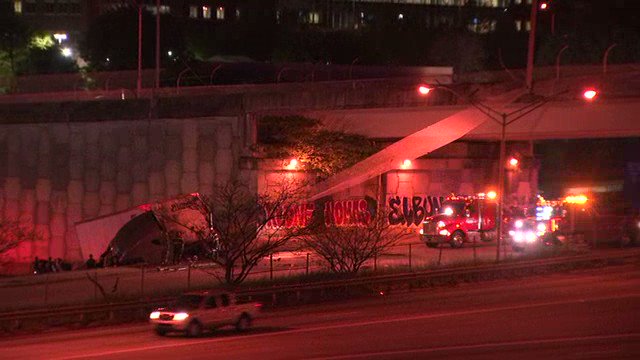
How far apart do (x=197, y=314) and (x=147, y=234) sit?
25.4 m

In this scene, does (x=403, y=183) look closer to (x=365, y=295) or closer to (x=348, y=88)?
(x=348, y=88)

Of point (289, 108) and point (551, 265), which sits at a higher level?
point (289, 108)

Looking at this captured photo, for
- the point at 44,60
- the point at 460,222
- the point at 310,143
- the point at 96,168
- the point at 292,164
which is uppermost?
the point at 44,60

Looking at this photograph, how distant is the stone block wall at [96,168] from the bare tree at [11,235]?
0.98m

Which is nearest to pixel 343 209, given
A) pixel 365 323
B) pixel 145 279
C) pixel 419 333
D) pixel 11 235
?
pixel 145 279

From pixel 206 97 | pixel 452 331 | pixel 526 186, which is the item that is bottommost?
pixel 452 331

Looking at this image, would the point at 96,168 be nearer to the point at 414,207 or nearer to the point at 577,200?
the point at 414,207

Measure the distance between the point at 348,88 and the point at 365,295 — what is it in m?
17.8

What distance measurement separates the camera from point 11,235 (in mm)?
52625

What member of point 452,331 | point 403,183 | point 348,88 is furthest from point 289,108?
point 452,331

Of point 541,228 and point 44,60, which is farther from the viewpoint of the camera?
point 44,60

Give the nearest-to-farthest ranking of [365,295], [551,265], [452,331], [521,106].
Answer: [452,331]
[365,295]
[551,265]
[521,106]

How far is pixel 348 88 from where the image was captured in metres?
52.1

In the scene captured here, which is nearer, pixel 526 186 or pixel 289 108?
pixel 289 108
